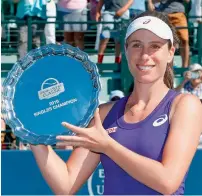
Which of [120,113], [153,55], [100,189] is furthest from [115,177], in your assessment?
[100,189]

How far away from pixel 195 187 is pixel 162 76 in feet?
13.5

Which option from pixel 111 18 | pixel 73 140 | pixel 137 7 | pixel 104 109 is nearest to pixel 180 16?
pixel 137 7

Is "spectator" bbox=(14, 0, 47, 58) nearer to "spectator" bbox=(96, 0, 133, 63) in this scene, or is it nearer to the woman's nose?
"spectator" bbox=(96, 0, 133, 63)

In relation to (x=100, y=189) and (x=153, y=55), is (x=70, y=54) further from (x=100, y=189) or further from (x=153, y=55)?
(x=100, y=189)

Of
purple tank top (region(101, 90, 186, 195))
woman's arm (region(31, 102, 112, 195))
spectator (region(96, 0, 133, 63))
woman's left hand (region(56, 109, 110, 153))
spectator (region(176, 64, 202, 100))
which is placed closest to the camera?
woman's left hand (region(56, 109, 110, 153))

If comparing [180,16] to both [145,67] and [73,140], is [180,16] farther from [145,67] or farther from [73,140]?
[73,140]

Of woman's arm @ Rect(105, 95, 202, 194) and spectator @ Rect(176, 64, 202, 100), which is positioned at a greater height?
woman's arm @ Rect(105, 95, 202, 194)

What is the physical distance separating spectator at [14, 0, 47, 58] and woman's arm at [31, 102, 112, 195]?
21.1ft

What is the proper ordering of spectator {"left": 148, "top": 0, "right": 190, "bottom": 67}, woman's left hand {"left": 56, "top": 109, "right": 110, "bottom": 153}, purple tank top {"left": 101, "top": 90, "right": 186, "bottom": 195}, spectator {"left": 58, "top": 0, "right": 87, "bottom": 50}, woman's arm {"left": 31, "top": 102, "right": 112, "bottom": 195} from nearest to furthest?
1. woman's left hand {"left": 56, "top": 109, "right": 110, "bottom": 153}
2. purple tank top {"left": 101, "top": 90, "right": 186, "bottom": 195}
3. woman's arm {"left": 31, "top": 102, "right": 112, "bottom": 195}
4. spectator {"left": 148, "top": 0, "right": 190, "bottom": 67}
5. spectator {"left": 58, "top": 0, "right": 87, "bottom": 50}

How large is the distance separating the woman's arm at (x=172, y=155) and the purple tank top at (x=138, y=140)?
0.12 ft

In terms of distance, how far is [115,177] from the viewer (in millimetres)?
2604

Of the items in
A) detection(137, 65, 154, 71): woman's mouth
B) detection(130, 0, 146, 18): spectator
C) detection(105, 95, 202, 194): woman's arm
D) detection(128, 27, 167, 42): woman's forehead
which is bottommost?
detection(130, 0, 146, 18): spectator

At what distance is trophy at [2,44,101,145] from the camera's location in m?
2.58

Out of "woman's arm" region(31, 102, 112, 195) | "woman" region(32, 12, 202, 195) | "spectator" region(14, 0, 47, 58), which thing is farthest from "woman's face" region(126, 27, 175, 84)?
"spectator" region(14, 0, 47, 58)
